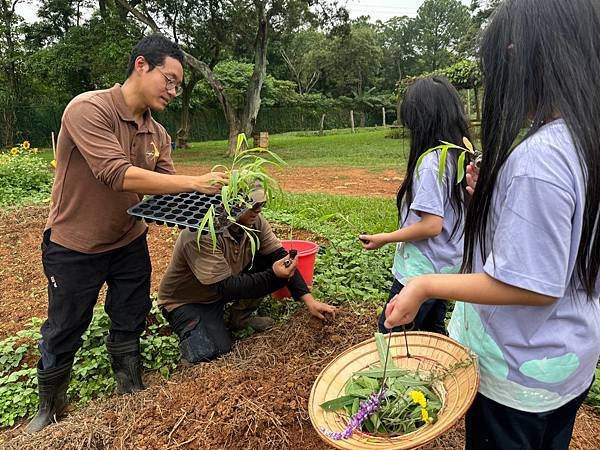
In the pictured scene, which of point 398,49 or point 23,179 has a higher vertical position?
point 398,49

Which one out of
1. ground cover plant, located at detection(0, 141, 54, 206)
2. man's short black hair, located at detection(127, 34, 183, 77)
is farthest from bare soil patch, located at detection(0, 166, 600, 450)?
ground cover plant, located at detection(0, 141, 54, 206)

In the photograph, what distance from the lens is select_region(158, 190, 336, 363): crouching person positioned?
8.48 feet

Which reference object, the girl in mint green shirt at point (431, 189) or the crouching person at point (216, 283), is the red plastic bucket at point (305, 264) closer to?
the crouching person at point (216, 283)

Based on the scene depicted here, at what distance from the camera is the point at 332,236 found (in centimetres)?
437

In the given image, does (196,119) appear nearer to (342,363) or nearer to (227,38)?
(227,38)

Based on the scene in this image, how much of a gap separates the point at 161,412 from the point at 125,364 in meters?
0.53

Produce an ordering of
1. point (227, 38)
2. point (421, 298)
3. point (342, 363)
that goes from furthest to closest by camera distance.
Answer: point (227, 38), point (342, 363), point (421, 298)

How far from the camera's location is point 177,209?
6.92ft

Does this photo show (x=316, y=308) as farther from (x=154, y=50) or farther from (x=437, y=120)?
(x=154, y=50)

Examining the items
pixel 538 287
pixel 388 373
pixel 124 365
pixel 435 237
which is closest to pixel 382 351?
pixel 388 373

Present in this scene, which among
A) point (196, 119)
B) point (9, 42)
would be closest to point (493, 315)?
point (9, 42)

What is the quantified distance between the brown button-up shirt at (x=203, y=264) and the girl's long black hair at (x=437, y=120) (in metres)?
1.07

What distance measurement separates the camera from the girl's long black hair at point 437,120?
2000mm

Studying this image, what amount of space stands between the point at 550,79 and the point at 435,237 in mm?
1151
